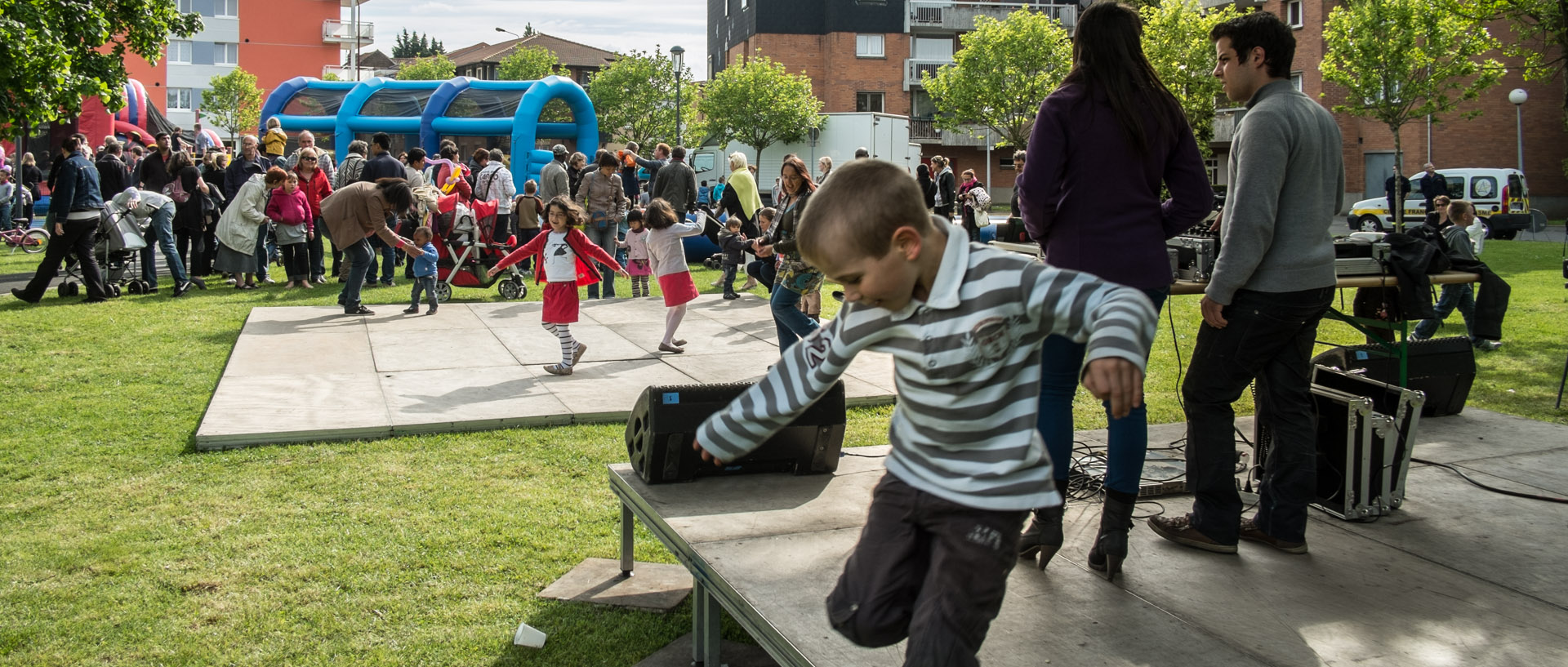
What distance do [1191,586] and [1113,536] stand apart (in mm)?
303

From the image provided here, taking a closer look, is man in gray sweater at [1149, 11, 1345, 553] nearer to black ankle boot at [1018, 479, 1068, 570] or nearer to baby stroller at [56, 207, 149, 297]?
black ankle boot at [1018, 479, 1068, 570]

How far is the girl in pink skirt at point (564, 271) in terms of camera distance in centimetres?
942

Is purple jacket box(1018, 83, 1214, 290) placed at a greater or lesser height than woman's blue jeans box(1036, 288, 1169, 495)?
greater

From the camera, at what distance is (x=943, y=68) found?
63656 mm

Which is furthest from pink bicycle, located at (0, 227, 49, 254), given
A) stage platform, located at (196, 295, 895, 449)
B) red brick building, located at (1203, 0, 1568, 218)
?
red brick building, located at (1203, 0, 1568, 218)

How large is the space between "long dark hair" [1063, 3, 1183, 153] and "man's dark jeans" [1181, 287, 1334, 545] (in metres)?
0.81

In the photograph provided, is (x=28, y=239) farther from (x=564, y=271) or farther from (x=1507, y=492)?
(x=1507, y=492)

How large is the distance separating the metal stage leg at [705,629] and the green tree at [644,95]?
6869cm

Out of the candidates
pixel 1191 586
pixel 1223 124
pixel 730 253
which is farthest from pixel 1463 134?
pixel 1191 586

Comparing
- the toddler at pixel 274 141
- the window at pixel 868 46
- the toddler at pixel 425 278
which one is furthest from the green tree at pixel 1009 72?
the toddler at pixel 425 278

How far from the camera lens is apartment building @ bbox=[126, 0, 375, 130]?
8019 cm

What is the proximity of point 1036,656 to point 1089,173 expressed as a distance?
163cm

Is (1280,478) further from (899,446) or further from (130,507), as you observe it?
(130,507)

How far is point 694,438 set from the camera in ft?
14.9
